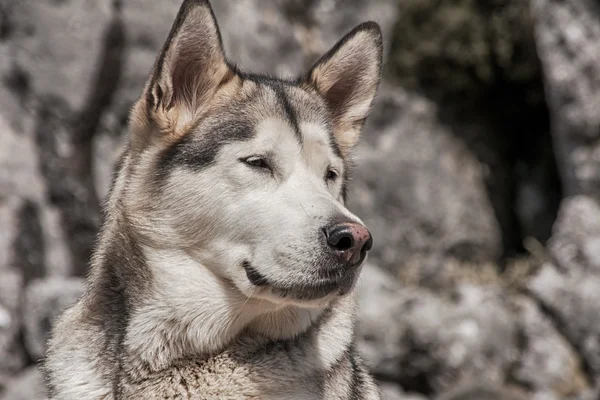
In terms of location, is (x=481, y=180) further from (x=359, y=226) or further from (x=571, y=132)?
(x=359, y=226)

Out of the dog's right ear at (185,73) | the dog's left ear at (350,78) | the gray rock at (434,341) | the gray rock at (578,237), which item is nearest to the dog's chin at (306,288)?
the dog's right ear at (185,73)

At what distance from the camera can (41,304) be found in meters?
9.13

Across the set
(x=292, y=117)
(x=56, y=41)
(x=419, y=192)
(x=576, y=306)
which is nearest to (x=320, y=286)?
(x=292, y=117)

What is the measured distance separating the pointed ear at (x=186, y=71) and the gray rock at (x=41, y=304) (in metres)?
5.58

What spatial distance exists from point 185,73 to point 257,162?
600mm

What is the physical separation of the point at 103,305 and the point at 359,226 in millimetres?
1261

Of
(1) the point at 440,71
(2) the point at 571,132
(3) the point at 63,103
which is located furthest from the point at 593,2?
(3) the point at 63,103

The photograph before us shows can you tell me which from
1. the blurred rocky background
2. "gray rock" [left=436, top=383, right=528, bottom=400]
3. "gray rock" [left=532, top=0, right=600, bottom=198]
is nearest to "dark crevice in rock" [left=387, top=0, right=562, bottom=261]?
the blurred rocky background

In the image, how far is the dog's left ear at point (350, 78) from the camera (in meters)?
4.27

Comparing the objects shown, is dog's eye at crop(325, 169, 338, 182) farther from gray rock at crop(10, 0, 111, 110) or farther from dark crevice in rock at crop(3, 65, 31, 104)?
dark crevice in rock at crop(3, 65, 31, 104)

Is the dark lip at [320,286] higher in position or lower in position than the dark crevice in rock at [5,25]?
higher

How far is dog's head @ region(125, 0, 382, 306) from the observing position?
3455mm

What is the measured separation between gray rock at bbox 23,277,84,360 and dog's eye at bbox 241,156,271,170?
5785mm

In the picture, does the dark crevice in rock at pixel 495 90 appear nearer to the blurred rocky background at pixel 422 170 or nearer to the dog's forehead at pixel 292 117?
the blurred rocky background at pixel 422 170
